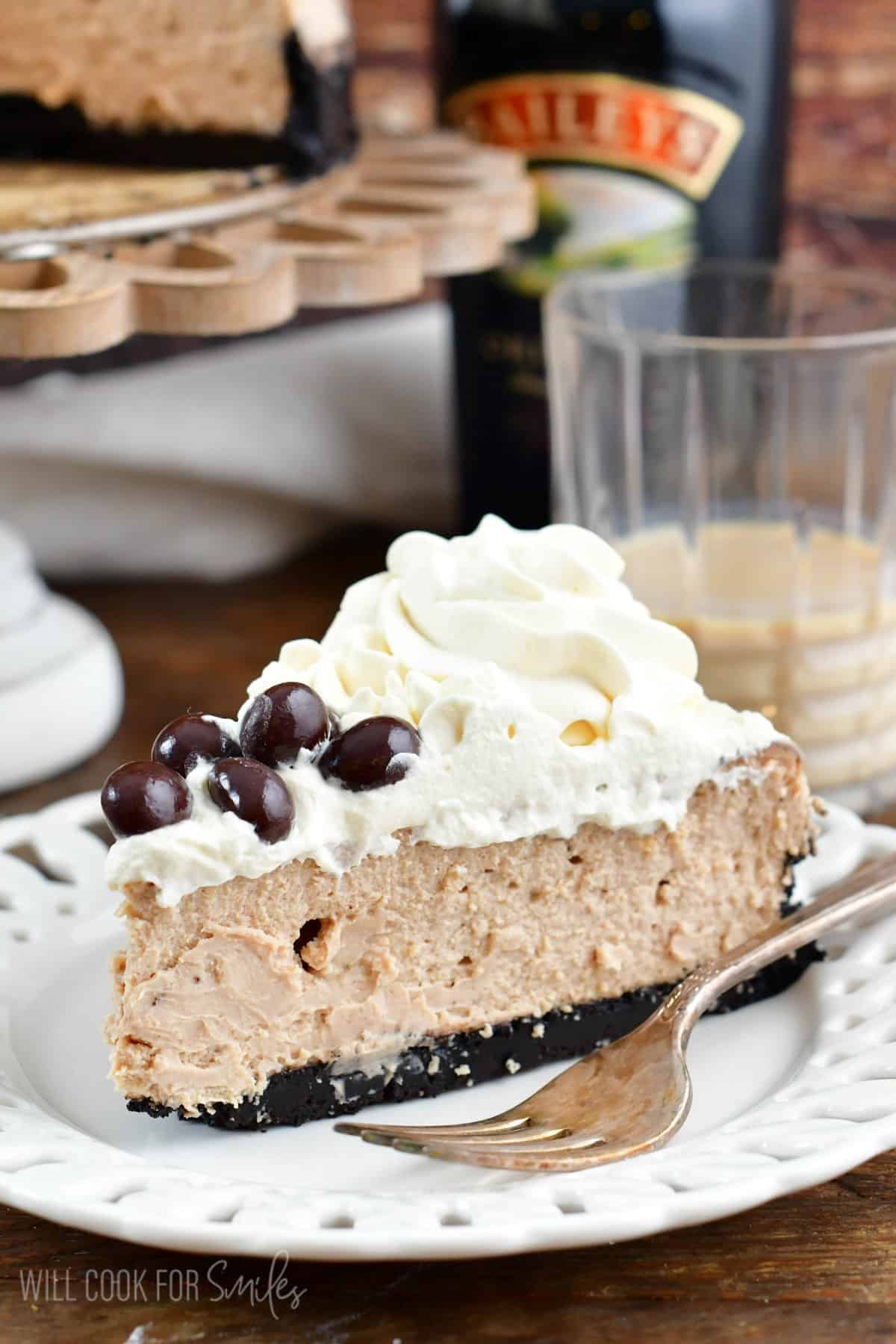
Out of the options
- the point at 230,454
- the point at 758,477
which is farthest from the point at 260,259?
the point at 230,454

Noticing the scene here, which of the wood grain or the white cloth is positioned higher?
the wood grain

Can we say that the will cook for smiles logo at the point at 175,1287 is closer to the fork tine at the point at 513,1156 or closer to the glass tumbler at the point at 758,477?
the fork tine at the point at 513,1156

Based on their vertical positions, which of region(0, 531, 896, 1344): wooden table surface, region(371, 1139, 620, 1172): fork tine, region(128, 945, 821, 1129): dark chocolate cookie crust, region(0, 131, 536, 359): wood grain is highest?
region(0, 131, 536, 359): wood grain

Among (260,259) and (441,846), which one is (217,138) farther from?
(441,846)

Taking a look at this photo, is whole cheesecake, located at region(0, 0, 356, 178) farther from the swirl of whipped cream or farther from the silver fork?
the silver fork

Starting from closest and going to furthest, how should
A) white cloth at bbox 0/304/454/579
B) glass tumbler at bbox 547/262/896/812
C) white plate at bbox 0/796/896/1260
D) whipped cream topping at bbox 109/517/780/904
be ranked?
white plate at bbox 0/796/896/1260, whipped cream topping at bbox 109/517/780/904, glass tumbler at bbox 547/262/896/812, white cloth at bbox 0/304/454/579

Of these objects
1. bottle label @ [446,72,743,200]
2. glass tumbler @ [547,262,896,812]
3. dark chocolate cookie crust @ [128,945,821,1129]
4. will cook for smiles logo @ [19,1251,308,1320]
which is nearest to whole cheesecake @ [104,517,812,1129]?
dark chocolate cookie crust @ [128,945,821,1129]

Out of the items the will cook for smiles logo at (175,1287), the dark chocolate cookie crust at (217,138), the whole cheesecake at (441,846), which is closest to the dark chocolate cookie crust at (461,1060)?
the whole cheesecake at (441,846)
